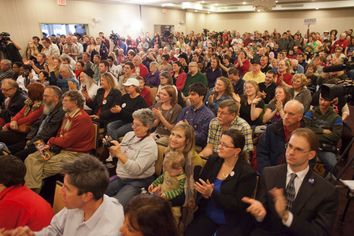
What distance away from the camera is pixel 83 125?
2.89 meters

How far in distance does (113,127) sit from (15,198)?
7.63 ft

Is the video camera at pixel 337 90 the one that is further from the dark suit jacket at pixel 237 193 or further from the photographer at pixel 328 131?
the dark suit jacket at pixel 237 193

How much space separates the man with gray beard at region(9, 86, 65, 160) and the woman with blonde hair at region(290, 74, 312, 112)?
3.12 m

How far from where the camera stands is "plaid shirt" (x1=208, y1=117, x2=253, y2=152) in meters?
2.69

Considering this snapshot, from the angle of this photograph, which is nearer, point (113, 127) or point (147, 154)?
point (147, 154)

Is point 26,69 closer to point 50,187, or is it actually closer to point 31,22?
point 50,187

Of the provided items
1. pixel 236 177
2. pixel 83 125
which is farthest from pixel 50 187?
pixel 236 177

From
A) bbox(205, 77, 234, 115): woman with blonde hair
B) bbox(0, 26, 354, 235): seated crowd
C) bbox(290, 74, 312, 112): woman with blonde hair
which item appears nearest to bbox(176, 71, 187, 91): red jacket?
bbox(0, 26, 354, 235): seated crowd

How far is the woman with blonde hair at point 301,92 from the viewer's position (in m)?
3.93

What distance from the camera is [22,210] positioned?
1.56m

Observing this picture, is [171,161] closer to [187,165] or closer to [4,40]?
[187,165]

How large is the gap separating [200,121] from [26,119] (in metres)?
2.23

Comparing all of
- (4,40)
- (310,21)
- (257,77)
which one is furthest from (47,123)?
(310,21)

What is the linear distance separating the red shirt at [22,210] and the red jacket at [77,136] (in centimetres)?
121
